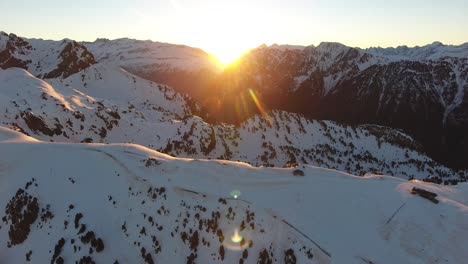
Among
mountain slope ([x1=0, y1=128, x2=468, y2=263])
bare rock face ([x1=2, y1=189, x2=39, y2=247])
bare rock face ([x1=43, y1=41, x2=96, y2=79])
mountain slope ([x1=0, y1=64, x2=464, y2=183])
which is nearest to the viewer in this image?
mountain slope ([x1=0, y1=128, x2=468, y2=263])

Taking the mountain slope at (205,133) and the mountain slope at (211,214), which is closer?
the mountain slope at (211,214)

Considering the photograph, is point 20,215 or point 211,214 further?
point 20,215

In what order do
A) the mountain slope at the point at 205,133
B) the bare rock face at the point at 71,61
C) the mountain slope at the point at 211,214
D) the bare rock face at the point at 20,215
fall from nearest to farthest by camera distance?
1. the mountain slope at the point at 211,214
2. the bare rock face at the point at 20,215
3. the mountain slope at the point at 205,133
4. the bare rock face at the point at 71,61

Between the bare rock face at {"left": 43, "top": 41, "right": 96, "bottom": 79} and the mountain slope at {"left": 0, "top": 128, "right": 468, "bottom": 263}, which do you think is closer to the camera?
the mountain slope at {"left": 0, "top": 128, "right": 468, "bottom": 263}

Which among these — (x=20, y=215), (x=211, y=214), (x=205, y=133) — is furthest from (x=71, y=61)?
(x=211, y=214)

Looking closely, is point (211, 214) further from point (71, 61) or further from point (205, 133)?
point (71, 61)

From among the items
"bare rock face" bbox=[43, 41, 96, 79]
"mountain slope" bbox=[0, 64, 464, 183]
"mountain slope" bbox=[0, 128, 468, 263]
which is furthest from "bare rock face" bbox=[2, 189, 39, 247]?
"bare rock face" bbox=[43, 41, 96, 79]

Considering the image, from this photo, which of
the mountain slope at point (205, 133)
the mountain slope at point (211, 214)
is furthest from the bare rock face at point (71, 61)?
the mountain slope at point (211, 214)

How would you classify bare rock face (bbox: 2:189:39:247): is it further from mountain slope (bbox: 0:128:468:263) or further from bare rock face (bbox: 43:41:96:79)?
bare rock face (bbox: 43:41:96:79)

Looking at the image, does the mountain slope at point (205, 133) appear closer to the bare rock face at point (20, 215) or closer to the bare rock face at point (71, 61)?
the bare rock face at point (20, 215)
